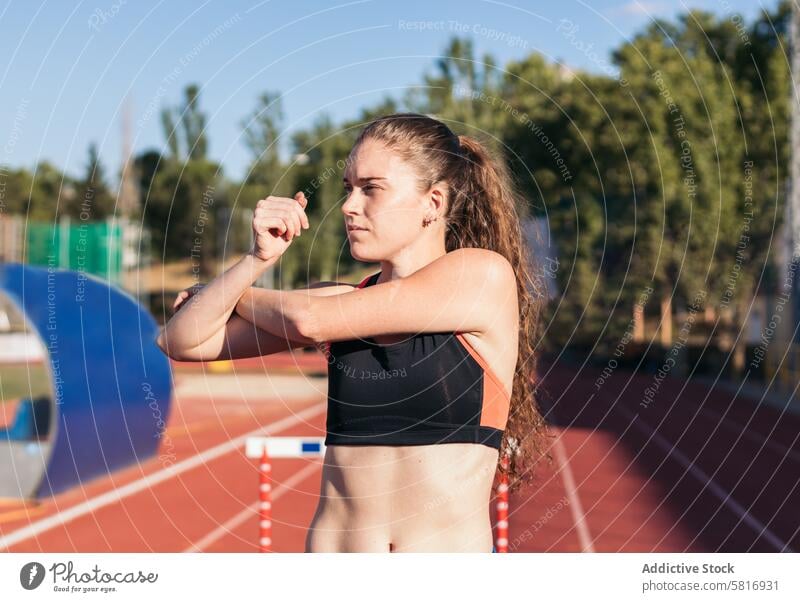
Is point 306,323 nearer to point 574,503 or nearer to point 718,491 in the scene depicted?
point 574,503

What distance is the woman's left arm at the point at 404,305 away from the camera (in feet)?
10.2

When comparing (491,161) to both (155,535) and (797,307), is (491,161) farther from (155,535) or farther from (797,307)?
(797,307)

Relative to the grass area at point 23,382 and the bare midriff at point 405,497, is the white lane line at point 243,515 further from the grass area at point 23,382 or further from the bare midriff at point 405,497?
the grass area at point 23,382

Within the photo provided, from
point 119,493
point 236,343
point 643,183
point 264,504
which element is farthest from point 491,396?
point 643,183

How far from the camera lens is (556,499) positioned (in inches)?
720

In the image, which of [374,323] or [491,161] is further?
[491,161]

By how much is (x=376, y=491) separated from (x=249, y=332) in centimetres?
49

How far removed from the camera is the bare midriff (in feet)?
10.4

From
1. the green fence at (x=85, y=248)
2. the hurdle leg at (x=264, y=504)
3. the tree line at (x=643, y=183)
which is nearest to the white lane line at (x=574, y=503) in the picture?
the hurdle leg at (x=264, y=504)

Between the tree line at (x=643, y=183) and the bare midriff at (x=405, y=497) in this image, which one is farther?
the tree line at (x=643, y=183)

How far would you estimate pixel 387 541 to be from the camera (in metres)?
3.27

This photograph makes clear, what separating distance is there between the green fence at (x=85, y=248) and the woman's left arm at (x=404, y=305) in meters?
37.2

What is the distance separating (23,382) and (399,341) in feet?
140

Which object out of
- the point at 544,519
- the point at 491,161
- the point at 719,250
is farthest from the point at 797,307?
the point at 491,161
